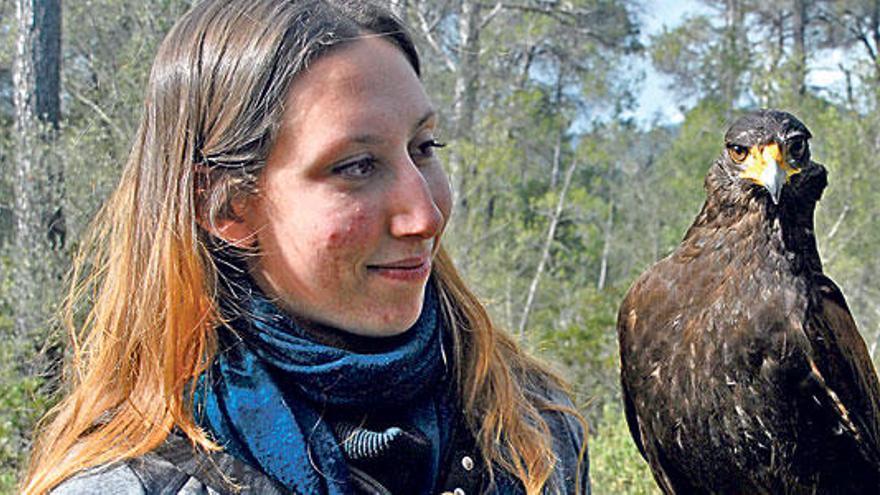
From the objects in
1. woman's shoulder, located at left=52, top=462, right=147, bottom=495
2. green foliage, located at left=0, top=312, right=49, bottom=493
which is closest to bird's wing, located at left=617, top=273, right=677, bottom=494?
woman's shoulder, located at left=52, top=462, right=147, bottom=495

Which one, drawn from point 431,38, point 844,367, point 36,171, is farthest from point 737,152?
point 431,38

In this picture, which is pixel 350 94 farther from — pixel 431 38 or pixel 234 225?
pixel 431 38

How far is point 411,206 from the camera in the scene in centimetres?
165

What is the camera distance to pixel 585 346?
1125cm

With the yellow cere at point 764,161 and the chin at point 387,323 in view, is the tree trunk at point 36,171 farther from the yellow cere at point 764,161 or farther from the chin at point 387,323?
the chin at point 387,323

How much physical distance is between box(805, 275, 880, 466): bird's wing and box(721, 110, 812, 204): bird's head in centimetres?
39

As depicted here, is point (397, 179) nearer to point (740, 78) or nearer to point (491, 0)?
point (491, 0)

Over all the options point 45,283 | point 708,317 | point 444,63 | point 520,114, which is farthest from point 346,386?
point 520,114

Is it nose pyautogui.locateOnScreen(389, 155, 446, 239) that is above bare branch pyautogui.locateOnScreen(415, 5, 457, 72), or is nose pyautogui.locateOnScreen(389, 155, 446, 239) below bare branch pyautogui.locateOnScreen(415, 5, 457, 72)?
below

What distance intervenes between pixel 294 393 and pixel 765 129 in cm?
190

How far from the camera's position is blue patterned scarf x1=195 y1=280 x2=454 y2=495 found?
1604 mm

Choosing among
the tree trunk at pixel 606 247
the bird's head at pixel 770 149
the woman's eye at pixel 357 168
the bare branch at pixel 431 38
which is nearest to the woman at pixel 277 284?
the woman's eye at pixel 357 168

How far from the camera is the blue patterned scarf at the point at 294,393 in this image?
63.2 inches

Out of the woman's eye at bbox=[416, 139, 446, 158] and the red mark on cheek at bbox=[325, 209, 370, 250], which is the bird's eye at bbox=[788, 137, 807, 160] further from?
the red mark on cheek at bbox=[325, 209, 370, 250]
